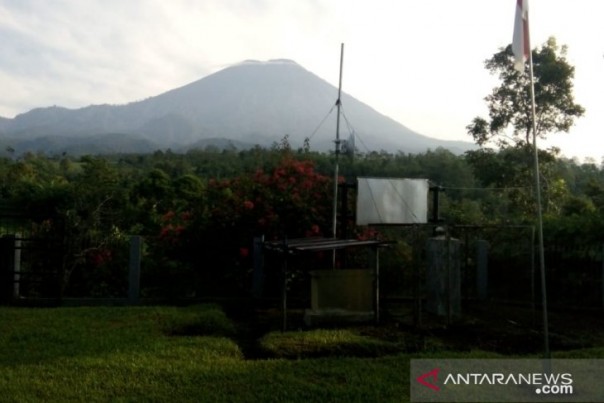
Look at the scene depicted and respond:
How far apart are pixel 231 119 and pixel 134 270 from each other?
5541 cm

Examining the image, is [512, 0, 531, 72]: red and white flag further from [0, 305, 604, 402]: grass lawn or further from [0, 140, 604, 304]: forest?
[0, 140, 604, 304]: forest

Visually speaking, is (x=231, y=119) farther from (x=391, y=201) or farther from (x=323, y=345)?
(x=323, y=345)

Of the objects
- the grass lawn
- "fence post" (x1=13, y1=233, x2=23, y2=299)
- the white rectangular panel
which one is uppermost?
the white rectangular panel

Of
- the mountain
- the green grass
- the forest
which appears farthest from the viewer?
the mountain

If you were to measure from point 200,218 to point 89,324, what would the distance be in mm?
3597

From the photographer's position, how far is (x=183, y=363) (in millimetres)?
5891

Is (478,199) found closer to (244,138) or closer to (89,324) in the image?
(89,324)

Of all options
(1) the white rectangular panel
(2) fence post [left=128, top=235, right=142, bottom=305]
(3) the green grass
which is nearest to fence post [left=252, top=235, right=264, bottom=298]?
(1) the white rectangular panel

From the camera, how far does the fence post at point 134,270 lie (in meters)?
9.85

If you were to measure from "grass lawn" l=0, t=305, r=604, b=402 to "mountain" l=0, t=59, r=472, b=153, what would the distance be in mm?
10342

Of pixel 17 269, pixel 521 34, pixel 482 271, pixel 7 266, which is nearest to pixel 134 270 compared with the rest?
pixel 17 269

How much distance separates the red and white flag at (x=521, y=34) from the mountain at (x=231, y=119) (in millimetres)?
11839

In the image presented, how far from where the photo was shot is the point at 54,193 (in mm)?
14734

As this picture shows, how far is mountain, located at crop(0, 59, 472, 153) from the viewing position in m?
33.6
